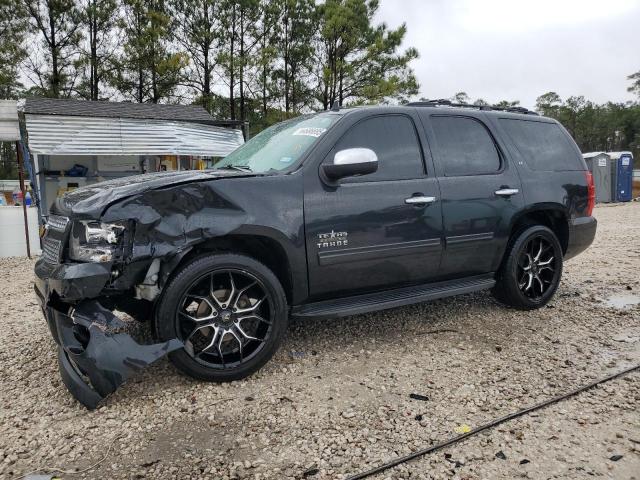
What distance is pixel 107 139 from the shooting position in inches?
455

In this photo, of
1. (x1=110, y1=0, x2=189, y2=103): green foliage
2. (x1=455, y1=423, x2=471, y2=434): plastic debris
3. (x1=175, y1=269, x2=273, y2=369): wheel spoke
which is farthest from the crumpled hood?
(x1=110, y1=0, x2=189, y2=103): green foliage

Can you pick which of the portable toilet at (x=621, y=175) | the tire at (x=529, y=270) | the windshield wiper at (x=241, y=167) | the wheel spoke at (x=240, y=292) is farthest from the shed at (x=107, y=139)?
the portable toilet at (x=621, y=175)

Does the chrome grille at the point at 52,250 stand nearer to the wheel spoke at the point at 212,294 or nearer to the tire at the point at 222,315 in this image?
the tire at the point at 222,315

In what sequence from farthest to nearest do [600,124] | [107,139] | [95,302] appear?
[600,124] → [107,139] → [95,302]

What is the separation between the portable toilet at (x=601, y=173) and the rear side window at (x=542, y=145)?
679 inches

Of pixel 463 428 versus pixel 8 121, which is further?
pixel 8 121

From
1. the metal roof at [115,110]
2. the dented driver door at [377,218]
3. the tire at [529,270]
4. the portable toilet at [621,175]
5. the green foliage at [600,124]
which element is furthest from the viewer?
the green foliage at [600,124]

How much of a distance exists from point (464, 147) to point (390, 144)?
79 cm

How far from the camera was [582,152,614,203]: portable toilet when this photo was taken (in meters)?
20.0

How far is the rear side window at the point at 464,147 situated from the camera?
4.05m

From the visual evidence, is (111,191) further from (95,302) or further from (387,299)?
(387,299)

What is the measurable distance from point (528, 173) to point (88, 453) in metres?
4.04

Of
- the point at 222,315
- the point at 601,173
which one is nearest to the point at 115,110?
the point at 222,315

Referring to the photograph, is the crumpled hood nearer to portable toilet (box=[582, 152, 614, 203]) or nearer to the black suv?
the black suv
